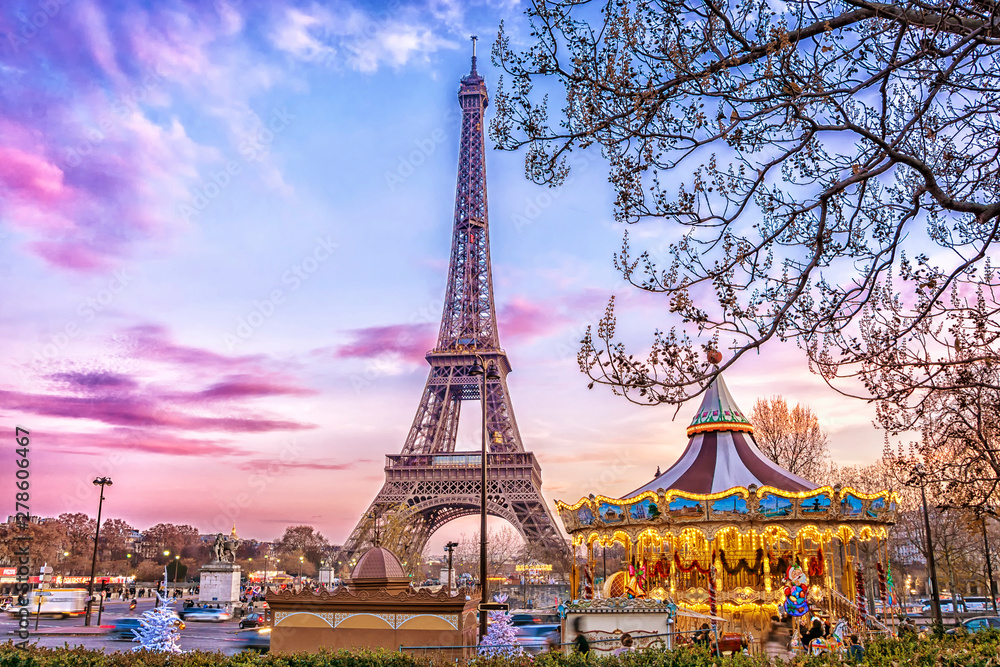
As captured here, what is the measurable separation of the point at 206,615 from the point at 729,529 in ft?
84.4

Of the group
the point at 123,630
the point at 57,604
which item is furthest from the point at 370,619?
the point at 57,604

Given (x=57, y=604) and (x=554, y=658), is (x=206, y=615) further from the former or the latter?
(x=554, y=658)

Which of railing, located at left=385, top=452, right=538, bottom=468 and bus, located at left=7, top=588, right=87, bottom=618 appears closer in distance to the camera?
bus, located at left=7, top=588, right=87, bottom=618

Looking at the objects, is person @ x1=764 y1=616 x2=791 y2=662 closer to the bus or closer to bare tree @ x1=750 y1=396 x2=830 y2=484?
bare tree @ x1=750 y1=396 x2=830 y2=484

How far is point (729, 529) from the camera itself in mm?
21203

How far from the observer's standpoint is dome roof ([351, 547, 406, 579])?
604 inches

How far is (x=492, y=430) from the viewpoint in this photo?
187 ft

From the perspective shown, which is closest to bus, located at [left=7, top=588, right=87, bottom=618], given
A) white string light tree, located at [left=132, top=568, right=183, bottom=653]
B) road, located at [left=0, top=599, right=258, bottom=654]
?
road, located at [left=0, top=599, right=258, bottom=654]

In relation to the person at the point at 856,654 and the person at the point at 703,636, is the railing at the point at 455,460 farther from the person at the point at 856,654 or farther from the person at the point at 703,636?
the person at the point at 856,654

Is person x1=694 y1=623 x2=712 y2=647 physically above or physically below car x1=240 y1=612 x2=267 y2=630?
above

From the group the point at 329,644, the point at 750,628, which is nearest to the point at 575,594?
the point at 750,628

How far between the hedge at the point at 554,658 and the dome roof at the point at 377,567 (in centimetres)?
510

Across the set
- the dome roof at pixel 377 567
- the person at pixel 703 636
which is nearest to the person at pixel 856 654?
the person at pixel 703 636

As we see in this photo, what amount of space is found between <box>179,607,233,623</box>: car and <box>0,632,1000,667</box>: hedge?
27.1 meters
